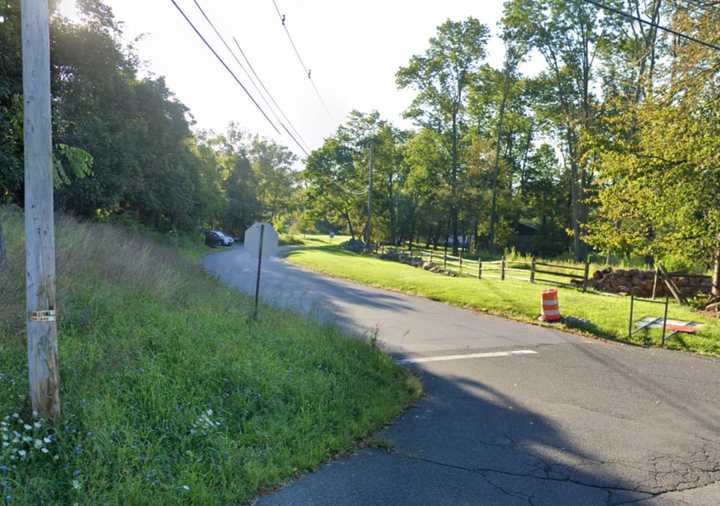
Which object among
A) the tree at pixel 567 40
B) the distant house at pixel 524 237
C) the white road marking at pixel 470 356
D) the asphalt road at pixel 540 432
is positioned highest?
the tree at pixel 567 40

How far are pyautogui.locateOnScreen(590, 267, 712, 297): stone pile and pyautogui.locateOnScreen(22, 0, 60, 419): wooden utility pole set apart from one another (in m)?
17.8

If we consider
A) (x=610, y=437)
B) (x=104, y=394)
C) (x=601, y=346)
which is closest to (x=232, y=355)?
(x=104, y=394)

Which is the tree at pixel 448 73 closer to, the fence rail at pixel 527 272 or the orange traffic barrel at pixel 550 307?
the fence rail at pixel 527 272

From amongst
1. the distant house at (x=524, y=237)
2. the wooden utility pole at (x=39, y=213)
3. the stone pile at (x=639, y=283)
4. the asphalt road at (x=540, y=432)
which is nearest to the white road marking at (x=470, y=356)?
the asphalt road at (x=540, y=432)

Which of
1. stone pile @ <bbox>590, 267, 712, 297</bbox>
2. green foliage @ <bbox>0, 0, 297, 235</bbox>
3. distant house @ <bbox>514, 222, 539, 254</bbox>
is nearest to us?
green foliage @ <bbox>0, 0, 297, 235</bbox>

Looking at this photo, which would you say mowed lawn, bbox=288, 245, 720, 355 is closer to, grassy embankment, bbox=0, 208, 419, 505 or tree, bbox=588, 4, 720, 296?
tree, bbox=588, 4, 720, 296

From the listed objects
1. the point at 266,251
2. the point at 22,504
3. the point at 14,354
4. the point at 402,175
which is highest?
the point at 402,175

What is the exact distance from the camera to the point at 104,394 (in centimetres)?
464

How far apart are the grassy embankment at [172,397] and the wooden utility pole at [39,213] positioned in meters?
0.37

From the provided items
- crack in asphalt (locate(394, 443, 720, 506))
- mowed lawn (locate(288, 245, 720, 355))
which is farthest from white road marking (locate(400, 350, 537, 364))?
crack in asphalt (locate(394, 443, 720, 506))

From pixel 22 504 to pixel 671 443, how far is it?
20.1 feet

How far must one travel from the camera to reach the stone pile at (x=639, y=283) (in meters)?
17.2

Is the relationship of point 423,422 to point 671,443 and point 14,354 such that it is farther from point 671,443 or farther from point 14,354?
point 14,354

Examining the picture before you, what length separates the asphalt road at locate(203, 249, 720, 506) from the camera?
4266 millimetres
